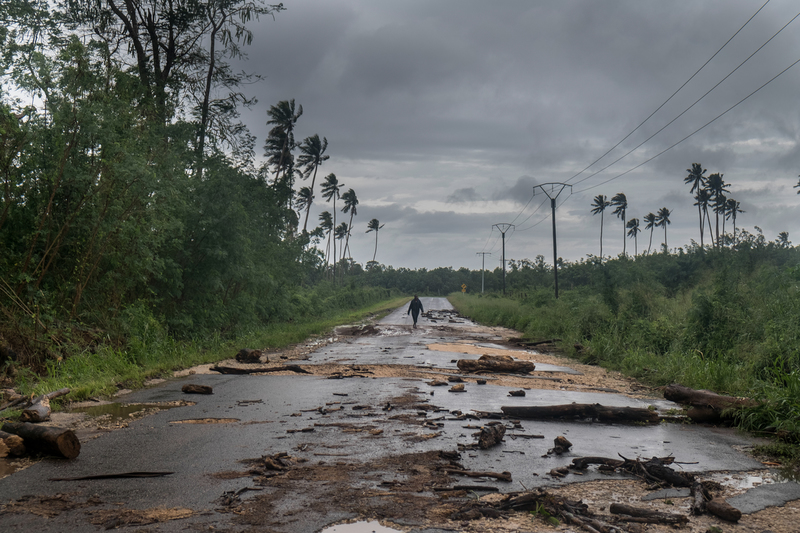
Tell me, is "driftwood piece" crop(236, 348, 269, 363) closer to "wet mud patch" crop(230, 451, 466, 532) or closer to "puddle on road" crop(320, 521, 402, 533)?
"wet mud patch" crop(230, 451, 466, 532)

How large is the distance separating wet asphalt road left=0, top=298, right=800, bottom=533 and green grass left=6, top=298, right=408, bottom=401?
2.22 ft

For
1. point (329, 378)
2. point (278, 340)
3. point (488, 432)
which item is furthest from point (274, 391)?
point (278, 340)

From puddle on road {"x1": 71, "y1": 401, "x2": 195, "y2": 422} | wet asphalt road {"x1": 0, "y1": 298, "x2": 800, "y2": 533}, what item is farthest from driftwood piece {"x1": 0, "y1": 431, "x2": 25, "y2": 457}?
puddle on road {"x1": 71, "y1": 401, "x2": 195, "y2": 422}

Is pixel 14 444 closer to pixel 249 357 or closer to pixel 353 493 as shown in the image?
pixel 353 493

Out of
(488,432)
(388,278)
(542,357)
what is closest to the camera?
(488,432)

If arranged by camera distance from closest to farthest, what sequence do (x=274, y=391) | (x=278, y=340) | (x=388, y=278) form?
(x=274, y=391), (x=278, y=340), (x=388, y=278)

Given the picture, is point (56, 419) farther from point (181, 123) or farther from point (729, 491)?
point (181, 123)

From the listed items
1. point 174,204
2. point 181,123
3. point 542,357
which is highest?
point 181,123

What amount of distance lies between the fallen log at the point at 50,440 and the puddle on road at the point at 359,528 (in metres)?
3.28

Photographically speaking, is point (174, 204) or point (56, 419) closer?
point (56, 419)

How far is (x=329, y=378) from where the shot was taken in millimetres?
11992

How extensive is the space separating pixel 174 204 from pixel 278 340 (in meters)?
6.36

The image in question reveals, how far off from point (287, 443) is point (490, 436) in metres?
2.31

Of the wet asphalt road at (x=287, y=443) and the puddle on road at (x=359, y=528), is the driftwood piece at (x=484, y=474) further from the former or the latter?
the puddle on road at (x=359, y=528)
